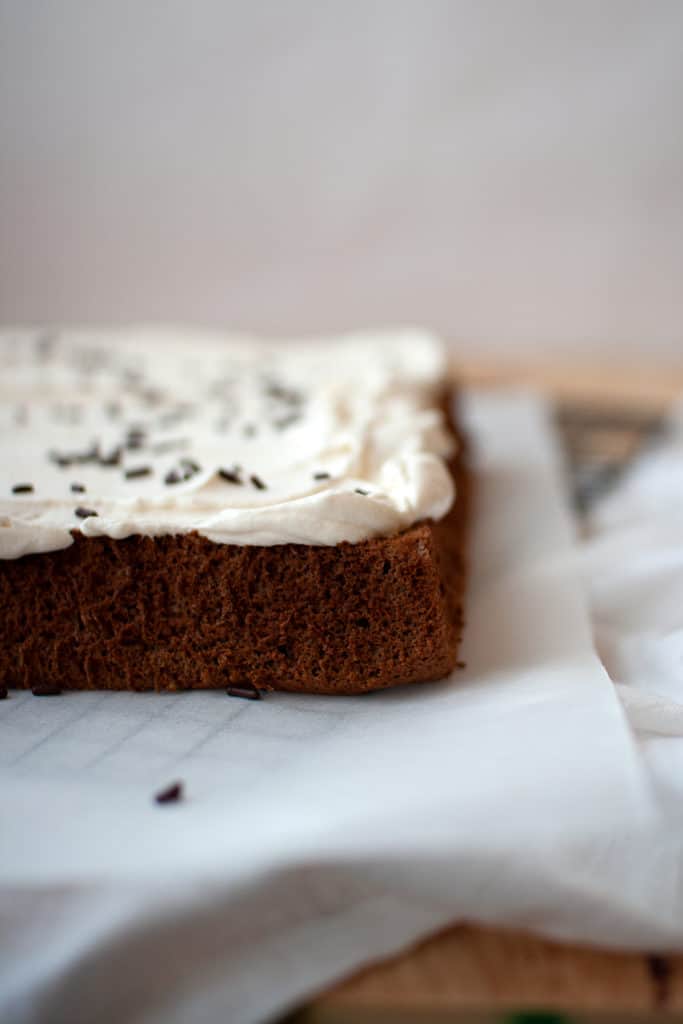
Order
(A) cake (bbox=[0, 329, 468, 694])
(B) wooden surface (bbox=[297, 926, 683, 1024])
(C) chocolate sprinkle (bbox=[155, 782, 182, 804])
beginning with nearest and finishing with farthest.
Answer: (B) wooden surface (bbox=[297, 926, 683, 1024])
(C) chocolate sprinkle (bbox=[155, 782, 182, 804])
(A) cake (bbox=[0, 329, 468, 694])

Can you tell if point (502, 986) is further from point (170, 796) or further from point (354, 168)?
point (354, 168)

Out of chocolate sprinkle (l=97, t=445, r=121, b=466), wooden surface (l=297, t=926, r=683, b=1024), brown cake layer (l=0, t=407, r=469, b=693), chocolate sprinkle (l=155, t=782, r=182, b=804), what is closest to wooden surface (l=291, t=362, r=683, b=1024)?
wooden surface (l=297, t=926, r=683, b=1024)

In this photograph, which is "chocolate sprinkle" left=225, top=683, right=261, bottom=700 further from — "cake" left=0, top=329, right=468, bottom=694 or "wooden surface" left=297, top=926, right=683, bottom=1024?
"wooden surface" left=297, top=926, right=683, bottom=1024

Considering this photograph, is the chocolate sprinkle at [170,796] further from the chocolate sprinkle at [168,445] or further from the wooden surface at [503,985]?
the chocolate sprinkle at [168,445]

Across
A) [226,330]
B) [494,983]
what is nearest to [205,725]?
[494,983]

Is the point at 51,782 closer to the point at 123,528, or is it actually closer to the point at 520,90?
the point at 123,528

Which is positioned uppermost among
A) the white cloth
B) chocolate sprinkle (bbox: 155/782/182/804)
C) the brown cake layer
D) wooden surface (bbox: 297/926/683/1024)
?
the brown cake layer

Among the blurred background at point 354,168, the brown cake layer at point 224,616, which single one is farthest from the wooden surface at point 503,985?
the blurred background at point 354,168

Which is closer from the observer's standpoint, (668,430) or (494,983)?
(494,983)
